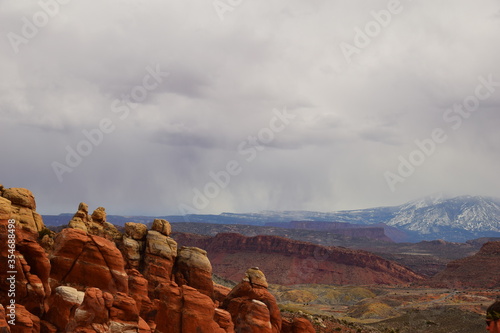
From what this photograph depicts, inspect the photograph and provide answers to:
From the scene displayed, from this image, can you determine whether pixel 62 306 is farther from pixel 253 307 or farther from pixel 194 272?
pixel 194 272

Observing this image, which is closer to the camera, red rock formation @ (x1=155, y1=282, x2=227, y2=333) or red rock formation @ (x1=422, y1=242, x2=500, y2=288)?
red rock formation @ (x1=155, y1=282, x2=227, y2=333)

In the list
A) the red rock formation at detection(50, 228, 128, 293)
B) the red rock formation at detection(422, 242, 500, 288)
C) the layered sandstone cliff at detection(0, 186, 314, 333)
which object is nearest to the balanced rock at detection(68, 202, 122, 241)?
the layered sandstone cliff at detection(0, 186, 314, 333)

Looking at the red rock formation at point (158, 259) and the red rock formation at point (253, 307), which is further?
the red rock formation at point (158, 259)

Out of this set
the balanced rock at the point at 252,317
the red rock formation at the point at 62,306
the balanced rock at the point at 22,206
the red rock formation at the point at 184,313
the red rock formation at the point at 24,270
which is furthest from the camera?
the balanced rock at the point at 22,206

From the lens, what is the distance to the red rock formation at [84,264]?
4472cm

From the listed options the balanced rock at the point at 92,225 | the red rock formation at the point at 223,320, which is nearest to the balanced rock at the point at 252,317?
the red rock formation at the point at 223,320

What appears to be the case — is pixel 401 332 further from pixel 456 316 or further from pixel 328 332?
pixel 328 332

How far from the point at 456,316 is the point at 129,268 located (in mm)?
80446

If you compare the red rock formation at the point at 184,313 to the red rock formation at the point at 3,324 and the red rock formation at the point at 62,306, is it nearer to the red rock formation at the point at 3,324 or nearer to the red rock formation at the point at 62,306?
the red rock formation at the point at 62,306

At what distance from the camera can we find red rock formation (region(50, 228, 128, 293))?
4472 cm

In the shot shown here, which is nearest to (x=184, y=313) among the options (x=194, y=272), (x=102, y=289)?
(x=102, y=289)

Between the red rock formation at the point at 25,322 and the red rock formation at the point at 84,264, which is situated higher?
the red rock formation at the point at 84,264

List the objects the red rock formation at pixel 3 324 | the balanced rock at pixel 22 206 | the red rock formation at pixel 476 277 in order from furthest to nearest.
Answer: the red rock formation at pixel 476 277 < the balanced rock at pixel 22 206 < the red rock formation at pixel 3 324

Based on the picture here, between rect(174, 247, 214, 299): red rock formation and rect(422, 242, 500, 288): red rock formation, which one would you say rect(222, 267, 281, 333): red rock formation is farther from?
rect(422, 242, 500, 288): red rock formation
